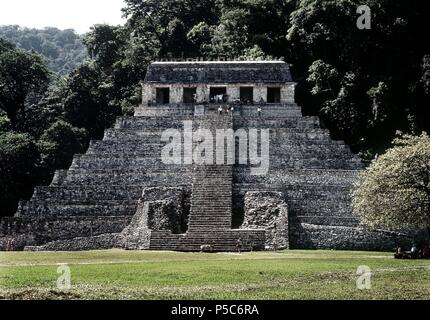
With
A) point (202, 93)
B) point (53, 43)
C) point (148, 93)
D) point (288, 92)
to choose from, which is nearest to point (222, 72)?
point (202, 93)

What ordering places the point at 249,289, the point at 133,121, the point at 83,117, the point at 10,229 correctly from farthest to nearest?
the point at 83,117
the point at 133,121
the point at 10,229
the point at 249,289

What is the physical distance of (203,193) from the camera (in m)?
35.6

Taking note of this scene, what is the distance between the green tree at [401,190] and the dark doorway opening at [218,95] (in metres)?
19.2

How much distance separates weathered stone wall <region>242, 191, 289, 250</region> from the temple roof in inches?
535

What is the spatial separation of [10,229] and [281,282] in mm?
20145

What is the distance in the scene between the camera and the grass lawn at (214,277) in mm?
16097

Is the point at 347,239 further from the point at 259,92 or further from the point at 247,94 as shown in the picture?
the point at 247,94

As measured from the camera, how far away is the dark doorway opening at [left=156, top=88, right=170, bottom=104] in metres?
47.8

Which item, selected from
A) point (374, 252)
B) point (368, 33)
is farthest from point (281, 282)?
point (368, 33)

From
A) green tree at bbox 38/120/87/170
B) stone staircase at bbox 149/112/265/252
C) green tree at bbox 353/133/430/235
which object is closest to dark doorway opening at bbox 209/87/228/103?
stone staircase at bbox 149/112/265/252

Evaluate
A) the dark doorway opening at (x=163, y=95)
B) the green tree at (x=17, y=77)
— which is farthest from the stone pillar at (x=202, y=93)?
the green tree at (x=17, y=77)

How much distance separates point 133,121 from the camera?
43250 millimetres
